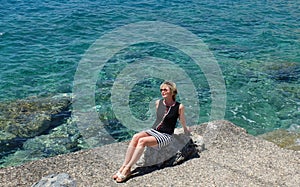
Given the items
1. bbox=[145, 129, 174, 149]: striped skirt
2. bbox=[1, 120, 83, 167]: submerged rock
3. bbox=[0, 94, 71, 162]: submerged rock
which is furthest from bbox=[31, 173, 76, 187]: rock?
bbox=[0, 94, 71, 162]: submerged rock

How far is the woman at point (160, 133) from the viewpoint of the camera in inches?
314

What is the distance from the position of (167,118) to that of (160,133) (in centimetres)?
36

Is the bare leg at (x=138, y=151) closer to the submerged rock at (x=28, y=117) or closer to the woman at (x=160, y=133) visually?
the woman at (x=160, y=133)

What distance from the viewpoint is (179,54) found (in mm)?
20688

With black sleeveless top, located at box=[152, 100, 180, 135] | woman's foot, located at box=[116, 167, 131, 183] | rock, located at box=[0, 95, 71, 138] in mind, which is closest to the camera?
woman's foot, located at box=[116, 167, 131, 183]

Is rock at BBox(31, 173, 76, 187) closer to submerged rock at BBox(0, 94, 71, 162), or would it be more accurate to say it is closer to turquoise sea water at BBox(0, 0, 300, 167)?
submerged rock at BBox(0, 94, 71, 162)

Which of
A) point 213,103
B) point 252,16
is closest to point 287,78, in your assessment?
point 213,103

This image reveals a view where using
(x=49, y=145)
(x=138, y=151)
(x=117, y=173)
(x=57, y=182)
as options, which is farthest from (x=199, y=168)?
(x=49, y=145)

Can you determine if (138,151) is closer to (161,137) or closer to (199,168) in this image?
(161,137)

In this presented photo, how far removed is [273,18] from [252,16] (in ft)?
5.33

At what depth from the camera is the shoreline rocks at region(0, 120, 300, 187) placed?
7.84 m

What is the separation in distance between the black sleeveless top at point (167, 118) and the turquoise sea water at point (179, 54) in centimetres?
535

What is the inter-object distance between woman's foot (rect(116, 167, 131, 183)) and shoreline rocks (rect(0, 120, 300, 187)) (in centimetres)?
13

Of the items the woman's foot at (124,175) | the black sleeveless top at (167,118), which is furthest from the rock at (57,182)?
the black sleeveless top at (167,118)
